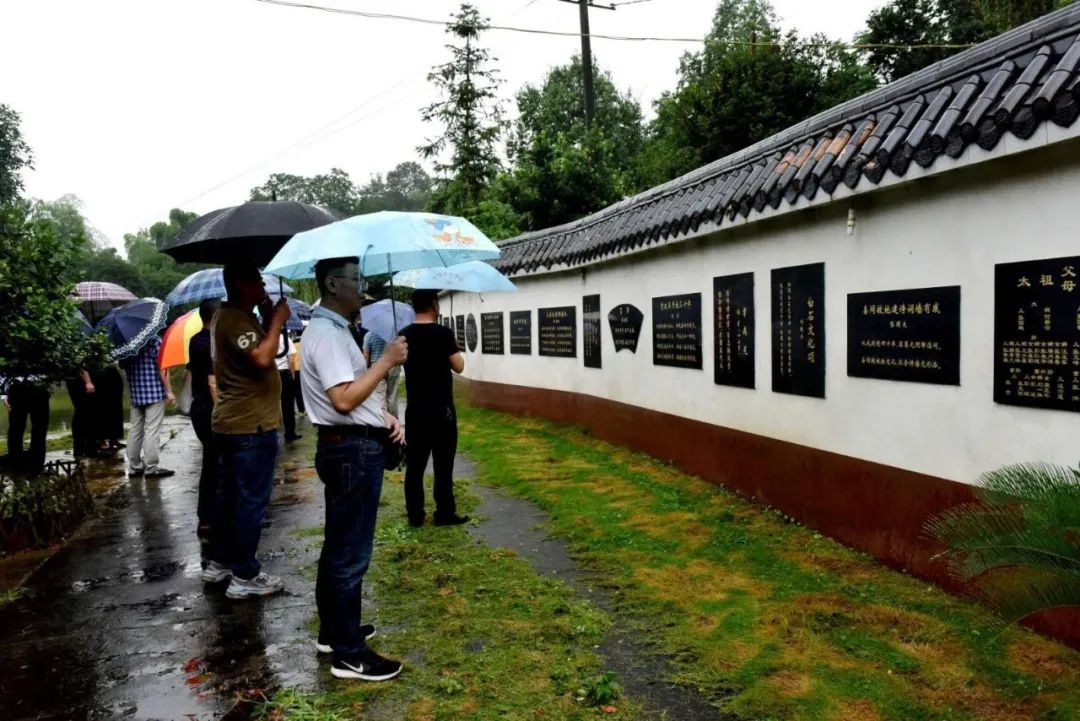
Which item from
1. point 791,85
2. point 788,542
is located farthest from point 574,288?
point 791,85

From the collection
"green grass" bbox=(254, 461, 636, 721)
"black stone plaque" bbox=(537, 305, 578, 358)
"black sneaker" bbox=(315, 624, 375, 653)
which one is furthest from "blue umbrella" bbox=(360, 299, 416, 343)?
"black sneaker" bbox=(315, 624, 375, 653)

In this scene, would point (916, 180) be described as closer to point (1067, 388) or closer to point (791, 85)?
point (1067, 388)

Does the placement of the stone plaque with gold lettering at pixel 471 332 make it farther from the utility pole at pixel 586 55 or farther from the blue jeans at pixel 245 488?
the blue jeans at pixel 245 488

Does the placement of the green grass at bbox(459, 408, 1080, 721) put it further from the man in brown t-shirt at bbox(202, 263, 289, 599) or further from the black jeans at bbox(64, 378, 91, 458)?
the black jeans at bbox(64, 378, 91, 458)

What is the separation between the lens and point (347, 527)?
3523 mm

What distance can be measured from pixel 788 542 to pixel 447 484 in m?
2.57

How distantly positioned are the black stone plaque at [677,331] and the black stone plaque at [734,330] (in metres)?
0.39

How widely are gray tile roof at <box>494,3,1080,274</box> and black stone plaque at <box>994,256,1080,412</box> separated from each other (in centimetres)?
67

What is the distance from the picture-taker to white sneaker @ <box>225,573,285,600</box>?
4.59 metres

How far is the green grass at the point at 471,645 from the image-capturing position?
3285 mm

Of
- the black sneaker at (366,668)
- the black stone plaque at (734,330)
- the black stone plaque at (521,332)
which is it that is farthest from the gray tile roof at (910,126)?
the black stone plaque at (521,332)

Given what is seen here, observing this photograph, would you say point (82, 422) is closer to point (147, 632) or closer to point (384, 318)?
point (384, 318)

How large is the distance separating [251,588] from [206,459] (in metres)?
1.24

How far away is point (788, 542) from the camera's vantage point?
18.0 ft
